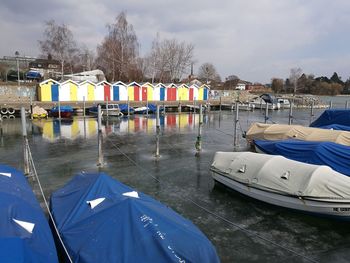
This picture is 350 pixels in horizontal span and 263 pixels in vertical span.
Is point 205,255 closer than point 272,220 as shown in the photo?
Yes

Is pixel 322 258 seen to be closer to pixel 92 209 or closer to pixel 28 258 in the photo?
pixel 92 209

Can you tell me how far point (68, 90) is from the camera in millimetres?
47688

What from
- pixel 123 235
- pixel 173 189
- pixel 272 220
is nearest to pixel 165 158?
pixel 173 189

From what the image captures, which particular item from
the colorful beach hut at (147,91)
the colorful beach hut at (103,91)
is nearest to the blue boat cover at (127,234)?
the colorful beach hut at (103,91)

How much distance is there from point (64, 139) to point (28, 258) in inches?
816

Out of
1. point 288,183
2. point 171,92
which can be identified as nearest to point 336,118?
point 288,183

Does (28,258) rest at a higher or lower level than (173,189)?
higher

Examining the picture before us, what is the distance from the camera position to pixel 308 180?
1049 cm

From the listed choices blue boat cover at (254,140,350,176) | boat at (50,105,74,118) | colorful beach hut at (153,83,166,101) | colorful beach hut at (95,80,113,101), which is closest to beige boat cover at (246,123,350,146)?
blue boat cover at (254,140,350,176)

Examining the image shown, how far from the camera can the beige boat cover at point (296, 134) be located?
1662 centimetres

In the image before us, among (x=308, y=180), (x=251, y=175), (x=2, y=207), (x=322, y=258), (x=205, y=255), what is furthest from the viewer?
(x=251, y=175)

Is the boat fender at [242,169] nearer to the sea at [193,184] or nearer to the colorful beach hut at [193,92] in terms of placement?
the sea at [193,184]

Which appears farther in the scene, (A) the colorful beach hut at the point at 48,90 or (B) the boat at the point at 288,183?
(A) the colorful beach hut at the point at 48,90

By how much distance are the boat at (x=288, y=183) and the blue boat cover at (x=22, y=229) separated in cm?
743
